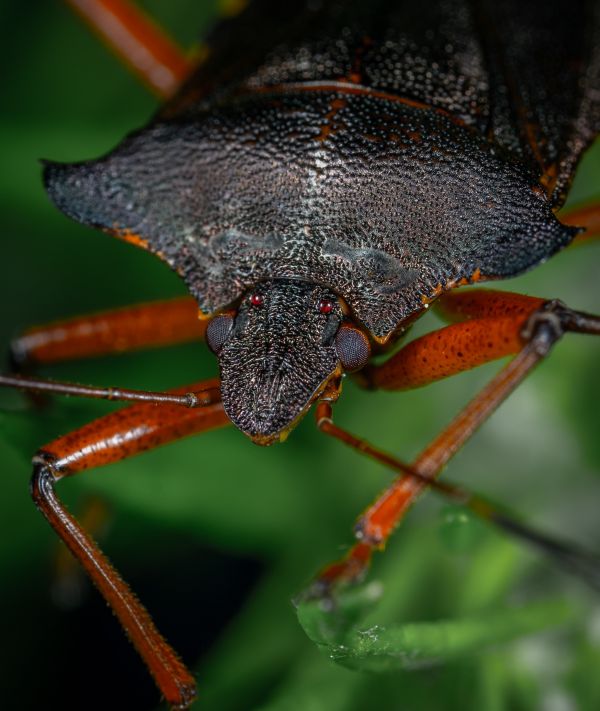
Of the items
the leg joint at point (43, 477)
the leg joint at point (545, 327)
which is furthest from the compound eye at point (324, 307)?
the leg joint at point (43, 477)

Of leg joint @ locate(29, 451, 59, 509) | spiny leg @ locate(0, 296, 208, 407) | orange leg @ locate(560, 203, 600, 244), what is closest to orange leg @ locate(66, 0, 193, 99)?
spiny leg @ locate(0, 296, 208, 407)

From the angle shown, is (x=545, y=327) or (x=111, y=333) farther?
(x=111, y=333)

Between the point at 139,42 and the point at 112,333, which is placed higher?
the point at 139,42

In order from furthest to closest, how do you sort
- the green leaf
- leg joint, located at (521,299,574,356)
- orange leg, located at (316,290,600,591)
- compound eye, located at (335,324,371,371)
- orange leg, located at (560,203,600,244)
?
orange leg, located at (560,203,600,244)
compound eye, located at (335,324,371,371)
leg joint, located at (521,299,574,356)
orange leg, located at (316,290,600,591)
the green leaf

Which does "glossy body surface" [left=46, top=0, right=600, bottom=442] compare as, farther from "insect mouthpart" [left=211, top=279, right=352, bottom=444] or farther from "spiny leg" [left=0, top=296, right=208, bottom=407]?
"spiny leg" [left=0, top=296, right=208, bottom=407]

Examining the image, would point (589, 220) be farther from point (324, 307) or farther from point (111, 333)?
point (111, 333)

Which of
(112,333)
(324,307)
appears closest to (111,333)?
(112,333)

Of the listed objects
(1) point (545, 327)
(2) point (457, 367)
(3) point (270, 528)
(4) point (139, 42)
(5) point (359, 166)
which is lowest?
(3) point (270, 528)
